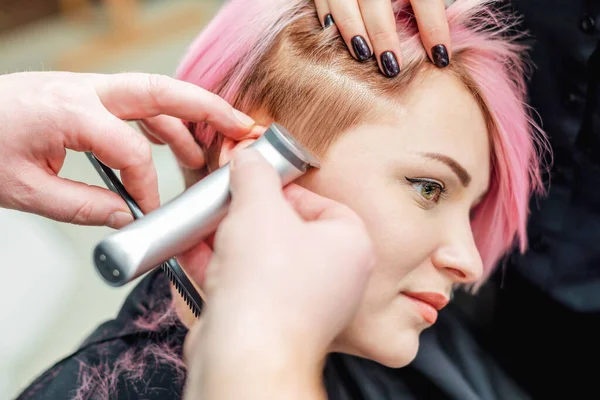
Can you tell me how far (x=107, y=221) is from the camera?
0.68m

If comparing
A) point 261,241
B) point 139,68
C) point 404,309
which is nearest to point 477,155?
point 404,309

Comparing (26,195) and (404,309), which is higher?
(26,195)

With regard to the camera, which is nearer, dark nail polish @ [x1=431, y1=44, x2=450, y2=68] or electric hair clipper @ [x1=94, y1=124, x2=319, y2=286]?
electric hair clipper @ [x1=94, y1=124, x2=319, y2=286]

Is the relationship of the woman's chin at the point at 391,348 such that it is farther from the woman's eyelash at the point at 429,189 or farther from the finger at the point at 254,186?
the finger at the point at 254,186

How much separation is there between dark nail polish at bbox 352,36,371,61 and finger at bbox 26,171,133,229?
332 mm

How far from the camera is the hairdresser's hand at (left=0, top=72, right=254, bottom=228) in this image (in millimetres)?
622

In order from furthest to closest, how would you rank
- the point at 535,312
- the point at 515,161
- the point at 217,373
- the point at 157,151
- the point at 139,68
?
the point at 139,68 < the point at 157,151 < the point at 535,312 < the point at 515,161 < the point at 217,373

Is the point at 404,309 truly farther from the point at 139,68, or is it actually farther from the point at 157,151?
the point at 139,68

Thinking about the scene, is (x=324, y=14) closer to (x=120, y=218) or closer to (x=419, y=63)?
(x=419, y=63)

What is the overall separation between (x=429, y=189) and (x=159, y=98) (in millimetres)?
349

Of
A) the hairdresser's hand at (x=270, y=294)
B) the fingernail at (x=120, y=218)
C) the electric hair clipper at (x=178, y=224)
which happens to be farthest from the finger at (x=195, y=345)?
the fingernail at (x=120, y=218)

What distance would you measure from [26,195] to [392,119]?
0.44m

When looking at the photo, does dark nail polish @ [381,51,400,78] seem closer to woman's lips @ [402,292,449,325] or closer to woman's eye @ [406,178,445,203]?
woman's eye @ [406,178,445,203]

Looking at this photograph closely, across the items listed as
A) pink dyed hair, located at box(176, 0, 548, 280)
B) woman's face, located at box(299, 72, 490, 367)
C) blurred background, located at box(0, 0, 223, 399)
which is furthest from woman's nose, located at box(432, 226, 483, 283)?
blurred background, located at box(0, 0, 223, 399)
